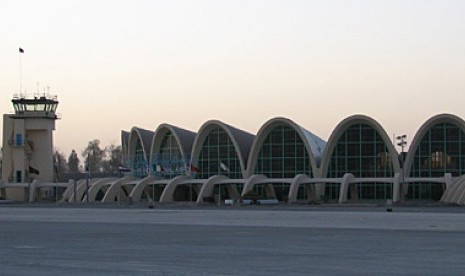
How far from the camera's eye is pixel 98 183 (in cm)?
11800

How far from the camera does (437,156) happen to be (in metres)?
110

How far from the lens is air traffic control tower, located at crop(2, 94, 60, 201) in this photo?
4860 inches

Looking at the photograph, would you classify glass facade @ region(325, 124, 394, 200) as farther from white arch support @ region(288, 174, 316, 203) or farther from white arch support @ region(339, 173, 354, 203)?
white arch support @ region(339, 173, 354, 203)

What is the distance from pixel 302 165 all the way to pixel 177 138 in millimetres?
17583

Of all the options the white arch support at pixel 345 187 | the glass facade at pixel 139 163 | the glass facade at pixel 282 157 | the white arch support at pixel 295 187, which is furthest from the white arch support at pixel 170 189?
the white arch support at pixel 345 187

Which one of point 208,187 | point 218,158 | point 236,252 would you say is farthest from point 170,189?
point 236,252

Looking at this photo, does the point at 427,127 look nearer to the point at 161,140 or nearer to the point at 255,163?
the point at 255,163

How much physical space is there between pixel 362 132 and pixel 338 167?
5165 millimetres

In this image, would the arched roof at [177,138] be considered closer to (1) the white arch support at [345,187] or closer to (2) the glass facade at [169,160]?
(2) the glass facade at [169,160]

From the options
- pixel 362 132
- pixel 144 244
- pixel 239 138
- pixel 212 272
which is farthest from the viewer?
pixel 239 138

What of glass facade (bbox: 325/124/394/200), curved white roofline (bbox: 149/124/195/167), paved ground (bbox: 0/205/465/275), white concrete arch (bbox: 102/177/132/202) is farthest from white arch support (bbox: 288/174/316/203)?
paved ground (bbox: 0/205/465/275)

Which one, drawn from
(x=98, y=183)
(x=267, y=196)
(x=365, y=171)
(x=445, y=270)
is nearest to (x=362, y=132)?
(x=365, y=171)

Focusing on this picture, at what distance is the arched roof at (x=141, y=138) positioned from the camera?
12875cm

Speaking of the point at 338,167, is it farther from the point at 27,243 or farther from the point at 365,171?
the point at 27,243
